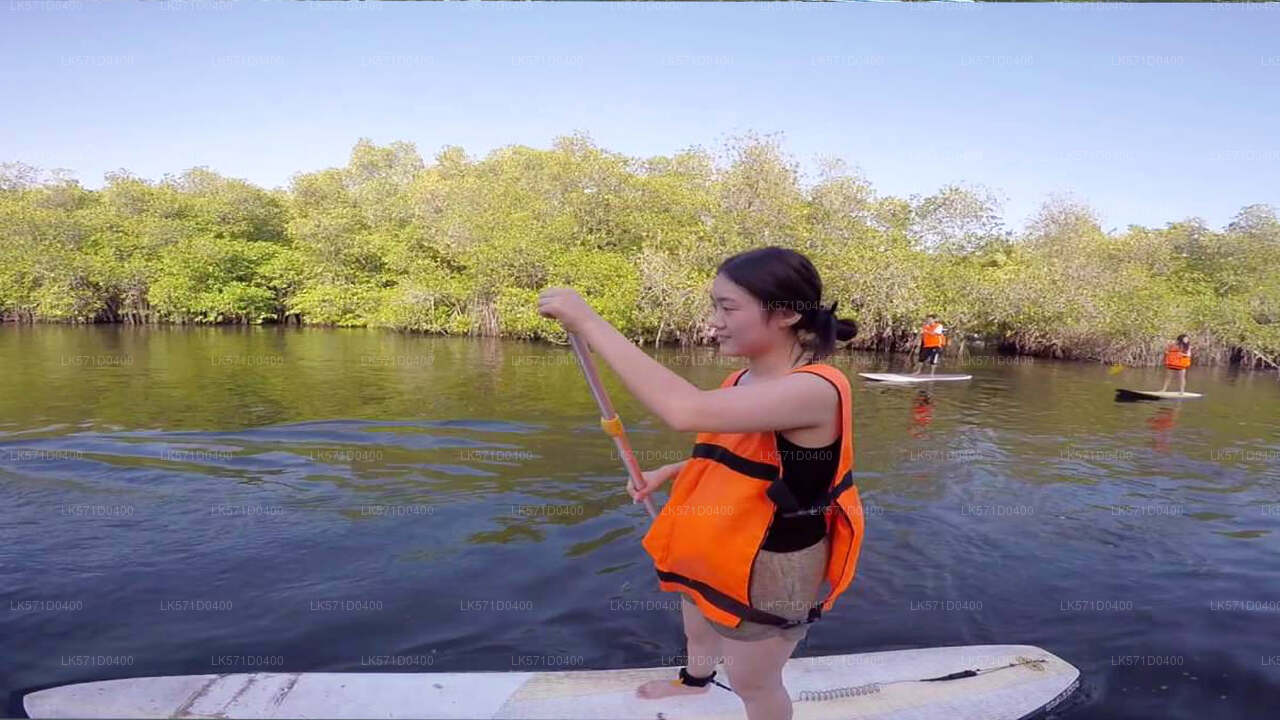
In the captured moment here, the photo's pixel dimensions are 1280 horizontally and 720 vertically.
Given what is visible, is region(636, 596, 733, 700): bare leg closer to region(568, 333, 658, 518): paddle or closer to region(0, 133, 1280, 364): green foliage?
region(568, 333, 658, 518): paddle

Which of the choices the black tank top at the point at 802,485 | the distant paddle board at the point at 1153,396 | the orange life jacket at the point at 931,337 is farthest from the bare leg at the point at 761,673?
the orange life jacket at the point at 931,337

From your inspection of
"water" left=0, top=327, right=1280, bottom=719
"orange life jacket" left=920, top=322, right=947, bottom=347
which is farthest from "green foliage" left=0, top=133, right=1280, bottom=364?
"water" left=0, top=327, right=1280, bottom=719

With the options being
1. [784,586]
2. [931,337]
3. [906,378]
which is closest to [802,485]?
[784,586]

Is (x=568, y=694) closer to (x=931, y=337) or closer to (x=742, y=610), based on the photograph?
(x=742, y=610)

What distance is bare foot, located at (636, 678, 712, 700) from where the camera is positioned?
3.26 meters

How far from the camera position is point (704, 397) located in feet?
6.09

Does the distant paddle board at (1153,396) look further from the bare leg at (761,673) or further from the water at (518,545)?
the bare leg at (761,673)

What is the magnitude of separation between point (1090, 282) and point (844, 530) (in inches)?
1279

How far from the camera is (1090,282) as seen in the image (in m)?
29.4

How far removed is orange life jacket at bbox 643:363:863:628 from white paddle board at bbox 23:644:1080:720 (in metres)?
0.74

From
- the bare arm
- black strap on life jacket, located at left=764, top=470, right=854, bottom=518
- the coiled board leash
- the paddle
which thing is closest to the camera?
the bare arm

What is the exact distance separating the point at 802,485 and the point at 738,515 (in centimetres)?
21

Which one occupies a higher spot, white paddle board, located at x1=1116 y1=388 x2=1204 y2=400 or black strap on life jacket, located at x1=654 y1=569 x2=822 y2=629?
black strap on life jacket, located at x1=654 y1=569 x2=822 y2=629

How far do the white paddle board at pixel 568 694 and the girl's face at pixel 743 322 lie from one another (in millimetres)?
1391
